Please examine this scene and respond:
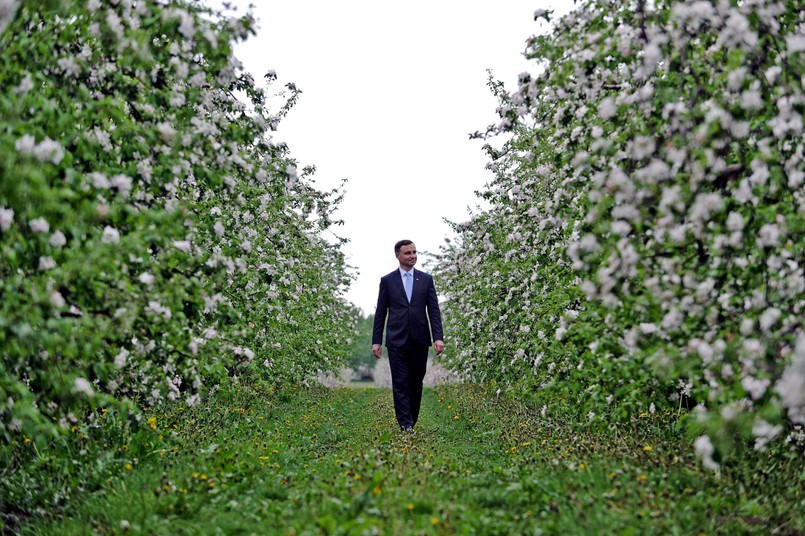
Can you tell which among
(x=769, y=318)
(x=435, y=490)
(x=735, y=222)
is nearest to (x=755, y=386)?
(x=769, y=318)

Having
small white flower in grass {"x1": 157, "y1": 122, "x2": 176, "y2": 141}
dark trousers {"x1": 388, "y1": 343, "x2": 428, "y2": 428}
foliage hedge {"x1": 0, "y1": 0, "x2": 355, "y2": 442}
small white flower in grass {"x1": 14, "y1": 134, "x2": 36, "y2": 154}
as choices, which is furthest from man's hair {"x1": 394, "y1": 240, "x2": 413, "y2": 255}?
small white flower in grass {"x1": 14, "y1": 134, "x2": 36, "y2": 154}

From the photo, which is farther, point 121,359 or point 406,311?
point 406,311

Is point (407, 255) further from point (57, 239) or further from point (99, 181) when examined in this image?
point (57, 239)

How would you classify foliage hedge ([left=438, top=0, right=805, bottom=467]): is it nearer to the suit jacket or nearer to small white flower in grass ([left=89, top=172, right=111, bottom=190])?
small white flower in grass ([left=89, top=172, right=111, bottom=190])

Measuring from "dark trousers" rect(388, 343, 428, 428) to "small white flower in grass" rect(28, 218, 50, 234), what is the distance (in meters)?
6.27

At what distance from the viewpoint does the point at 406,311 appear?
10.3 metres

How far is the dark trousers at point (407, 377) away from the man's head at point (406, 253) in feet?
3.79

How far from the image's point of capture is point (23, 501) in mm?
6289

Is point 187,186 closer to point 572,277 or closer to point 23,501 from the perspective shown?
point 23,501

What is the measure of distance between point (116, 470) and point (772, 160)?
6.06m

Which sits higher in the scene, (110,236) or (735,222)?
(110,236)

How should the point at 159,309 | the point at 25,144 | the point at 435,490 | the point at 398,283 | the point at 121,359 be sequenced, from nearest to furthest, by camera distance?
the point at 25,144 < the point at 159,309 < the point at 435,490 < the point at 121,359 < the point at 398,283

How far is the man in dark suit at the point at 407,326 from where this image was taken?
1009 cm

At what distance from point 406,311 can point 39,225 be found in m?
6.53
